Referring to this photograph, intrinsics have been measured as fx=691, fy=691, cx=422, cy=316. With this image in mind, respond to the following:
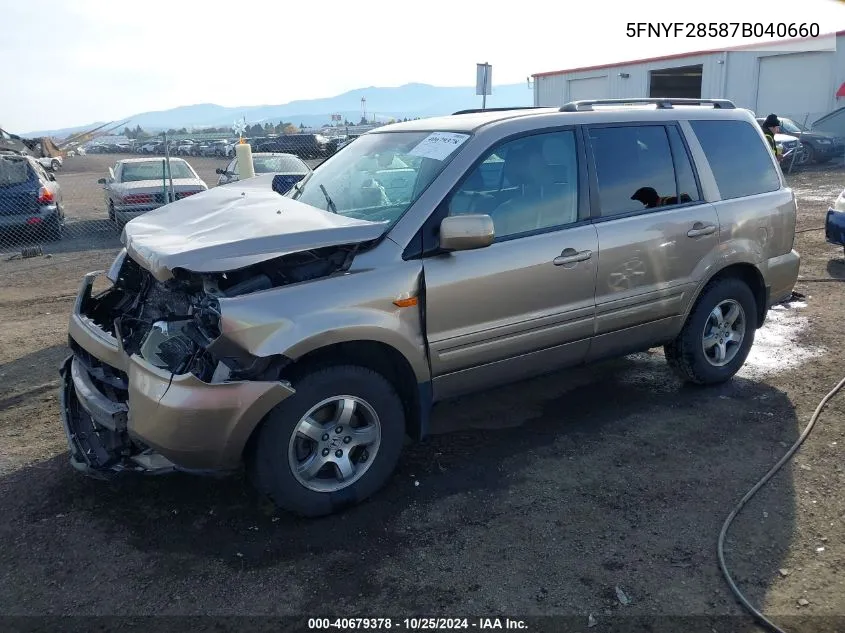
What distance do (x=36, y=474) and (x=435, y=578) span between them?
2.47m

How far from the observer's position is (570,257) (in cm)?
400

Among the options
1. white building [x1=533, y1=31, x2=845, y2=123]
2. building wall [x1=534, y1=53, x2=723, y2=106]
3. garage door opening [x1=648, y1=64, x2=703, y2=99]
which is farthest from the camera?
garage door opening [x1=648, y1=64, x2=703, y2=99]

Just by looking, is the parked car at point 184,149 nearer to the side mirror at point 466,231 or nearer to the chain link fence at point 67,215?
the chain link fence at point 67,215

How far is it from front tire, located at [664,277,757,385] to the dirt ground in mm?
170

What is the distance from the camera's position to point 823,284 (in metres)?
7.81

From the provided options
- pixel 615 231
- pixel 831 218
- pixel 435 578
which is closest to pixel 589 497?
pixel 435 578

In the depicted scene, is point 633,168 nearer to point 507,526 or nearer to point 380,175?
point 380,175

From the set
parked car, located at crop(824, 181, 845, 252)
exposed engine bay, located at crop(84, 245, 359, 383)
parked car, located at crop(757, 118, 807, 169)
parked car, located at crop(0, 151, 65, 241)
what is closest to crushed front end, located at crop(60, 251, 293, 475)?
exposed engine bay, located at crop(84, 245, 359, 383)

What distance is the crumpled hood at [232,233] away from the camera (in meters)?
3.19

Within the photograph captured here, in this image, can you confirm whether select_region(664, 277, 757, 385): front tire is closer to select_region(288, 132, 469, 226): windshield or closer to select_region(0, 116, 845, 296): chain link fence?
select_region(288, 132, 469, 226): windshield

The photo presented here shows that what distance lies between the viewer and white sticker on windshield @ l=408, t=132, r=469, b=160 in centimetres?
385

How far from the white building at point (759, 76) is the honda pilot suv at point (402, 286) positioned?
2415cm

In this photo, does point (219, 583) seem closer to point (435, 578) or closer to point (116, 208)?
point (435, 578)

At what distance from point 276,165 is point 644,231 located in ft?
32.8
